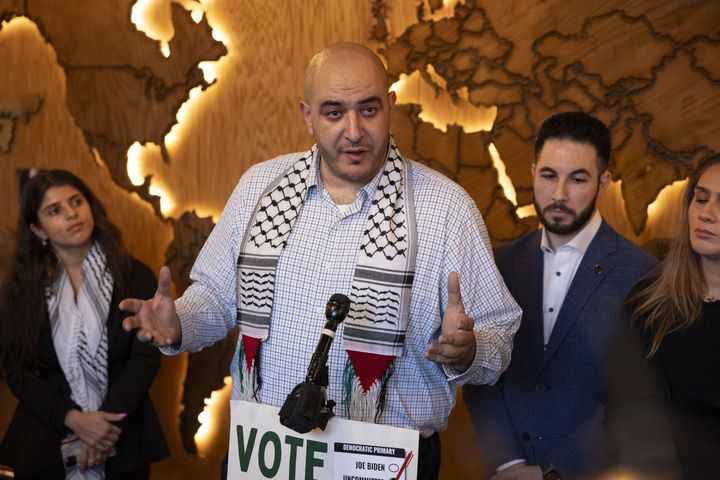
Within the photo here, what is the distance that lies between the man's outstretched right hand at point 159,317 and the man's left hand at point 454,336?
0.67 meters

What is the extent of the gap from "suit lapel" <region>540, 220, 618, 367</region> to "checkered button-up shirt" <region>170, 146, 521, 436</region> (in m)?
0.32

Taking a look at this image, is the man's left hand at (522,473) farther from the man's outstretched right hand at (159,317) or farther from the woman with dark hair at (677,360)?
the man's outstretched right hand at (159,317)

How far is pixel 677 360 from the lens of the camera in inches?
78.8

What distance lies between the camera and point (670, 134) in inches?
121

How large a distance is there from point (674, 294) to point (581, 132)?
0.66 meters

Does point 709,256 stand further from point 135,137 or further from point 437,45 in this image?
point 135,137

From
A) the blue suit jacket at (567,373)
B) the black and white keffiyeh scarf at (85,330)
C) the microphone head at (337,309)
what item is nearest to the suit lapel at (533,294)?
the blue suit jacket at (567,373)

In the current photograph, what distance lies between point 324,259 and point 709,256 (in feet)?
3.29

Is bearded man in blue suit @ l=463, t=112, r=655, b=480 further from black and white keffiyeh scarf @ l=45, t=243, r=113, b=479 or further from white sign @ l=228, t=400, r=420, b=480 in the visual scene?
black and white keffiyeh scarf @ l=45, t=243, r=113, b=479

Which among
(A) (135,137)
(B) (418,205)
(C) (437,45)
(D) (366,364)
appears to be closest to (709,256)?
(B) (418,205)

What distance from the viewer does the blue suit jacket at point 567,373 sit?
2.34m

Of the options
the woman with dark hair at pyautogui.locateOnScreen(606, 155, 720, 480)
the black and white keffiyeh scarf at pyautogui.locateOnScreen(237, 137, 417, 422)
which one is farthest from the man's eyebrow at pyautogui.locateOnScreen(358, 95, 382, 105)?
the woman with dark hair at pyautogui.locateOnScreen(606, 155, 720, 480)

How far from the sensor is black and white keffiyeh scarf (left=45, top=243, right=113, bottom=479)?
3014mm

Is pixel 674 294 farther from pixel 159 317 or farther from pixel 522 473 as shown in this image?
pixel 159 317
